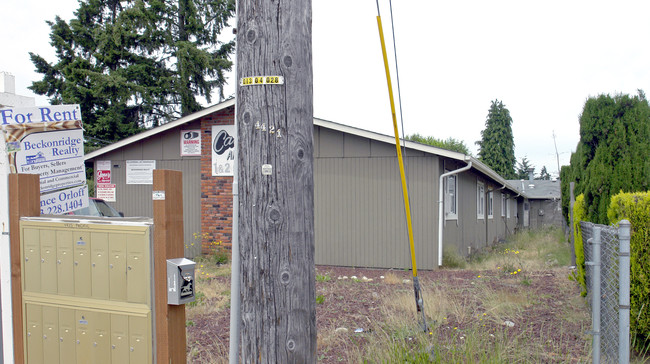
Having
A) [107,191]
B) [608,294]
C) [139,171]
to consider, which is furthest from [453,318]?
[107,191]

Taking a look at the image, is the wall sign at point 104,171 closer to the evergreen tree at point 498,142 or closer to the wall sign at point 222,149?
the wall sign at point 222,149

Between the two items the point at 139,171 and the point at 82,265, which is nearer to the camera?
the point at 82,265

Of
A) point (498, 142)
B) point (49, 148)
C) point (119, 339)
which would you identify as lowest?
point (119, 339)

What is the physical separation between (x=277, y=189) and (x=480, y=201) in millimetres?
17876

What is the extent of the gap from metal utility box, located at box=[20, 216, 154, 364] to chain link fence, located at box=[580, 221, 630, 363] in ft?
10.3

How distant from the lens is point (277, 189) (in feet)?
8.78

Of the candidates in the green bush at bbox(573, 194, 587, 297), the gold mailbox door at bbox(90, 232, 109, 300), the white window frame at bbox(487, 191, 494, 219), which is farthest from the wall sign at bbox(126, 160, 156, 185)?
the white window frame at bbox(487, 191, 494, 219)

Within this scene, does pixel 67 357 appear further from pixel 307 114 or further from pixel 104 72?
pixel 104 72

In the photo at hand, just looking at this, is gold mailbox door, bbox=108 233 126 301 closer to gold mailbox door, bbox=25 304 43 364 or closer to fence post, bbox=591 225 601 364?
gold mailbox door, bbox=25 304 43 364

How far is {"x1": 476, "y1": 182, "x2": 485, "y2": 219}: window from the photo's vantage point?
1880 cm

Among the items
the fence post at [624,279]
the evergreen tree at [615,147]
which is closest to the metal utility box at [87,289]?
the fence post at [624,279]

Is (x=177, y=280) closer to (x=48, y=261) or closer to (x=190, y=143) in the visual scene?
(x=48, y=261)

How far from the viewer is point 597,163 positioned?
8.11 meters

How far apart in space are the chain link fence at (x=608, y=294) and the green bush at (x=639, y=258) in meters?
0.17
